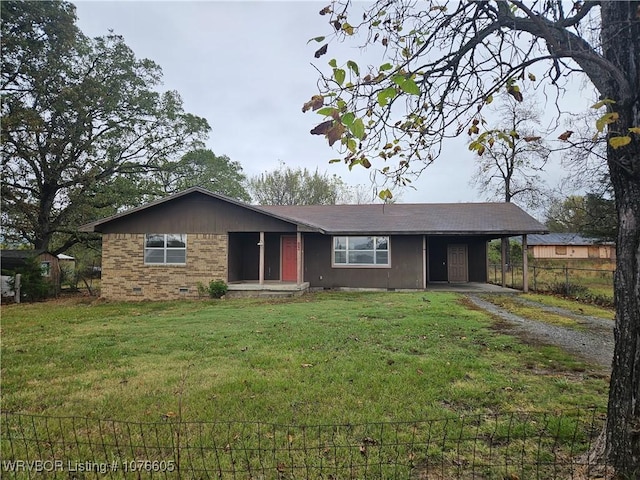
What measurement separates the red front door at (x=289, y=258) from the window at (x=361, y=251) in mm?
1794

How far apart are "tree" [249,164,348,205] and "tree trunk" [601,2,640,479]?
3200 cm

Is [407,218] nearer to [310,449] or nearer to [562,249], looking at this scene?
[310,449]

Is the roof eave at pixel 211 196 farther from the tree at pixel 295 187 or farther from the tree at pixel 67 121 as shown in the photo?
the tree at pixel 295 187

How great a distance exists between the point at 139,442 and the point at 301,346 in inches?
129

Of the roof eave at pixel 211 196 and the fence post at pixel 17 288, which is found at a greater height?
the roof eave at pixel 211 196

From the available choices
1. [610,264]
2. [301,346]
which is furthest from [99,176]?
[610,264]

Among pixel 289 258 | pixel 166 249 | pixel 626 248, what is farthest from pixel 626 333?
pixel 166 249

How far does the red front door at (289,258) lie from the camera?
16484 millimetres

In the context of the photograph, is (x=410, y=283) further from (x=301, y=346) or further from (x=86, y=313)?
(x=86, y=313)

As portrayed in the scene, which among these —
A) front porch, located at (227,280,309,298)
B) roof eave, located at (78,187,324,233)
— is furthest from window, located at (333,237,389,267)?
front porch, located at (227,280,309,298)

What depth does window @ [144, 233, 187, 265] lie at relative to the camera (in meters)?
14.6

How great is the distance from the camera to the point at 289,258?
1656 cm

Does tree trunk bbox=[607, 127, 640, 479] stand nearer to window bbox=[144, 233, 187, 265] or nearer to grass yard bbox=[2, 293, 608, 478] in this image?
grass yard bbox=[2, 293, 608, 478]

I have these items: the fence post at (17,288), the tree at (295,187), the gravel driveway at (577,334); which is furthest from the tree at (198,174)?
the gravel driveway at (577,334)
